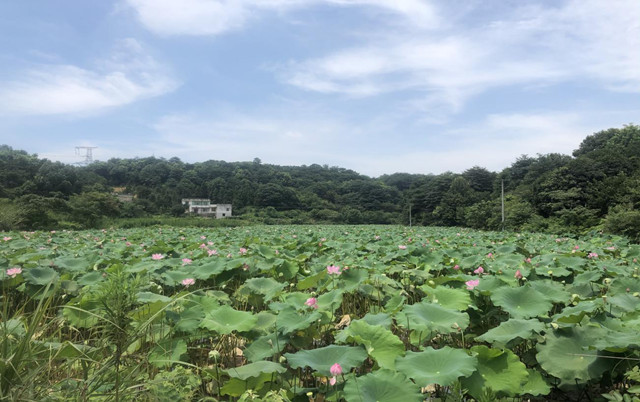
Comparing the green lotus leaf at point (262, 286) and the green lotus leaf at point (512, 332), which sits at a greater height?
the green lotus leaf at point (512, 332)

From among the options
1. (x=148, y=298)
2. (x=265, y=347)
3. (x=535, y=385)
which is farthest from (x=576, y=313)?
(x=148, y=298)

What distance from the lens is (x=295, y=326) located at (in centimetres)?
164

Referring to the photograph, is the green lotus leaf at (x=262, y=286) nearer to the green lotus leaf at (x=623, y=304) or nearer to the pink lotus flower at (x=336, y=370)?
the pink lotus flower at (x=336, y=370)

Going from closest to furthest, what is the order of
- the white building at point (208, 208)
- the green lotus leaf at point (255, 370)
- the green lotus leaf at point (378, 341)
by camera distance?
the green lotus leaf at point (255, 370), the green lotus leaf at point (378, 341), the white building at point (208, 208)

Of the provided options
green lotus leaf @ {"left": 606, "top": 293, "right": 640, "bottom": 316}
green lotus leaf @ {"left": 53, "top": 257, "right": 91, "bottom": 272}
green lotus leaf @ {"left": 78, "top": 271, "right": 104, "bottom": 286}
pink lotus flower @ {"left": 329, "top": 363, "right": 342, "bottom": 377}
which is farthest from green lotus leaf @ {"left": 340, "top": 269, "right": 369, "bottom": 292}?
green lotus leaf @ {"left": 53, "top": 257, "right": 91, "bottom": 272}

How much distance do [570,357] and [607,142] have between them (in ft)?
172

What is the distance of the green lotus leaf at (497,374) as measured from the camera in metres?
1.35

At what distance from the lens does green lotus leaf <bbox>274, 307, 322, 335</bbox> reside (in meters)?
1.66

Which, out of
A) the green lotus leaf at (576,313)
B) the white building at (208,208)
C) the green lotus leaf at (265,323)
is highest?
the green lotus leaf at (576,313)

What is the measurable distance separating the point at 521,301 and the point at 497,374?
66 cm

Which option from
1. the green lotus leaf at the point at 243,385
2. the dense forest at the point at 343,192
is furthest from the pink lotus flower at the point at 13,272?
the dense forest at the point at 343,192

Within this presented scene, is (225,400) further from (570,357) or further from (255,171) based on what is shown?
(255,171)

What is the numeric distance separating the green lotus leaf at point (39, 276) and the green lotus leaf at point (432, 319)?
2.51 meters

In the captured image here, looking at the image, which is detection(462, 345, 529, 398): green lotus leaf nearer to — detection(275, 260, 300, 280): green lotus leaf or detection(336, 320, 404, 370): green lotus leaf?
detection(336, 320, 404, 370): green lotus leaf
